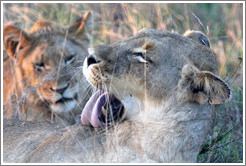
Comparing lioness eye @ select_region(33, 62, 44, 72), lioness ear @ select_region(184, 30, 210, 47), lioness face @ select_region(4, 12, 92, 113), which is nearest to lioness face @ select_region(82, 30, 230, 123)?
lioness ear @ select_region(184, 30, 210, 47)

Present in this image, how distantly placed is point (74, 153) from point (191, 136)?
75 centimetres

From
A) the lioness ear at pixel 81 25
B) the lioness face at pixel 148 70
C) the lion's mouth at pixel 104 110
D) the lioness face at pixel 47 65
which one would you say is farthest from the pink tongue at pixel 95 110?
the lioness ear at pixel 81 25

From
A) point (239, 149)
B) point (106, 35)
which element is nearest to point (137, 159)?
point (239, 149)

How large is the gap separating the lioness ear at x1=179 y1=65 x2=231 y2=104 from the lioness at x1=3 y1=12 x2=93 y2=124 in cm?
179

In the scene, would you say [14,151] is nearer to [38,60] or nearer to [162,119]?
[162,119]

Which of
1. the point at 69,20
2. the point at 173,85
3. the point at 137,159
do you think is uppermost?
the point at 69,20

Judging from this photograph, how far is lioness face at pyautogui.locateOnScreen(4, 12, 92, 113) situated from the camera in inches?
184

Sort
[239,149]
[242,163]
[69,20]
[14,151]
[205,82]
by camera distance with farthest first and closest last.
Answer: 1. [69,20]
2. [239,149]
3. [242,163]
4. [14,151]
5. [205,82]

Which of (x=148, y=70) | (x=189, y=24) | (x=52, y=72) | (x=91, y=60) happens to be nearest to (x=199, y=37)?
(x=148, y=70)

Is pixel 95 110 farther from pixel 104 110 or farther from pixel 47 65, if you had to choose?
pixel 47 65

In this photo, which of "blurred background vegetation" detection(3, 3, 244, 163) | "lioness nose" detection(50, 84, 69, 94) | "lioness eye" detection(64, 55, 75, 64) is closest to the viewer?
"blurred background vegetation" detection(3, 3, 244, 163)

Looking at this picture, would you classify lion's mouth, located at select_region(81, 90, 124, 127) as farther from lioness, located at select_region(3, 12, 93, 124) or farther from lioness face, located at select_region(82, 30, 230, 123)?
lioness, located at select_region(3, 12, 93, 124)

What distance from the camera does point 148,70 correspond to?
2992 millimetres

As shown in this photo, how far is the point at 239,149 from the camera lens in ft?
13.5
